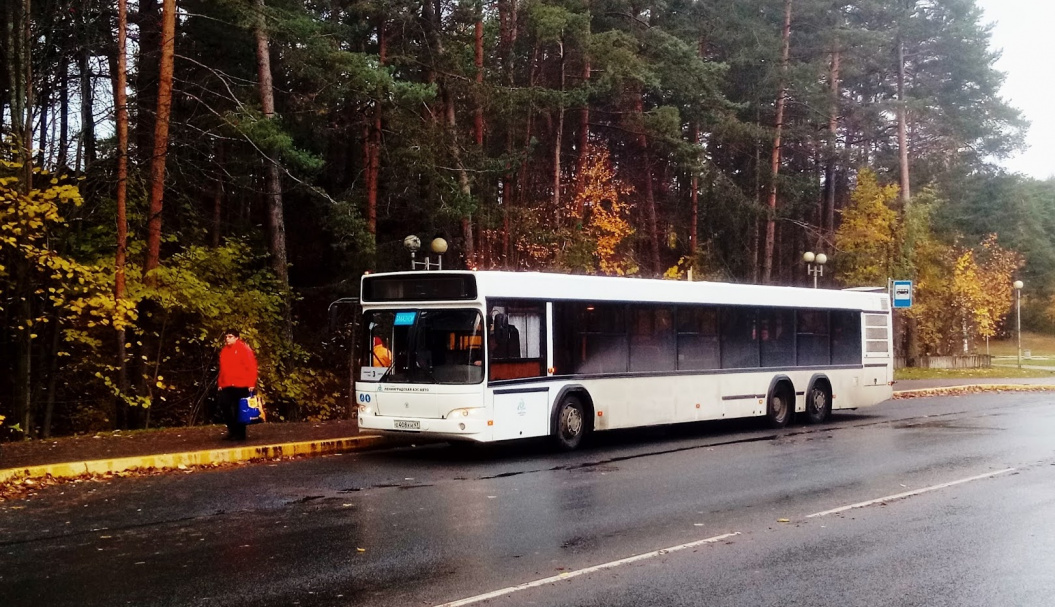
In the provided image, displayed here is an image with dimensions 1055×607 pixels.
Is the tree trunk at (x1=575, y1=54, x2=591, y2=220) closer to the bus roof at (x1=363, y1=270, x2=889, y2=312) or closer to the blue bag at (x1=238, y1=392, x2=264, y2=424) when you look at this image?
the bus roof at (x1=363, y1=270, x2=889, y2=312)

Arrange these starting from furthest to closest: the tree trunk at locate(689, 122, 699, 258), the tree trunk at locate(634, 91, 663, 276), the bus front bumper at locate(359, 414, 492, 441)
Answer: the tree trunk at locate(689, 122, 699, 258)
the tree trunk at locate(634, 91, 663, 276)
the bus front bumper at locate(359, 414, 492, 441)

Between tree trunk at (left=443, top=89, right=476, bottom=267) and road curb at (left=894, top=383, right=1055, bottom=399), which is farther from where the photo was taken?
road curb at (left=894, top=383, right=1055, bottom=399)

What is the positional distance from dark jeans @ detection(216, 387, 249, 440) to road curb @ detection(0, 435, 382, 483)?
0.92 meters

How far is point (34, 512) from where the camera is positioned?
10.5m

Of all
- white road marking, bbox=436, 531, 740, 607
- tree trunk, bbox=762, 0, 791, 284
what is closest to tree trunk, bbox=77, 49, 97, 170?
white road marking, bbox=436, 531, 740, 607

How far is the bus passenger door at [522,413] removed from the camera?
1441cm

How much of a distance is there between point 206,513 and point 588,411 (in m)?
7.28

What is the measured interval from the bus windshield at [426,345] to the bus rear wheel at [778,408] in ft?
26.6

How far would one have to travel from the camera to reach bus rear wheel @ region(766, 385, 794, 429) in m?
20.0

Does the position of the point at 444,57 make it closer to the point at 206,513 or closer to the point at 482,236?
the point at 482,236

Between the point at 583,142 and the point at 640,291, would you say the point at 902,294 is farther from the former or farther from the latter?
the point at 640,291

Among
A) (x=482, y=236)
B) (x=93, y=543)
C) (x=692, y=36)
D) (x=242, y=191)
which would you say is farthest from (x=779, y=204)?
(x=93, y=543)

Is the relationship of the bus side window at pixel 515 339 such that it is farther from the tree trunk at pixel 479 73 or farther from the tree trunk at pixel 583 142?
the tree trunk at pixel 583 142

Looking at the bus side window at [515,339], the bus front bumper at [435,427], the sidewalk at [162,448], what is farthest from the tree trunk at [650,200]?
the bus front bumper at [435,427]
